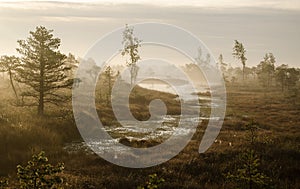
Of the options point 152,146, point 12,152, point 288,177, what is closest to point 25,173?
point 12,152

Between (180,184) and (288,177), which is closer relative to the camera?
(180,184)

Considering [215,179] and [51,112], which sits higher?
[51,112]

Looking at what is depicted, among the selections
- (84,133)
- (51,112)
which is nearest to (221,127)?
(84,133)

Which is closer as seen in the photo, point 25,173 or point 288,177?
point 25,173

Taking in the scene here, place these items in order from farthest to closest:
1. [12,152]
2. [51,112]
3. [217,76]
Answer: [217,76] → [51,112] → [12,152]

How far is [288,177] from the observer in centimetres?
1324

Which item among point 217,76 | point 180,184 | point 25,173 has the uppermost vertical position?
point 217,76

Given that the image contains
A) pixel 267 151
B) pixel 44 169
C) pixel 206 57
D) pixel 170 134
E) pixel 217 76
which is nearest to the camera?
pixel 44 169

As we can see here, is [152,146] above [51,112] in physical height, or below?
below

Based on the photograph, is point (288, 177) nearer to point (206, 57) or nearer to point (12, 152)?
point (12, 152)

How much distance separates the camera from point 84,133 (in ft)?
74.4

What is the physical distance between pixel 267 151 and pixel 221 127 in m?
11.4

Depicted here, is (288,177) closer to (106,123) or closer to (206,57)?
(106,123)

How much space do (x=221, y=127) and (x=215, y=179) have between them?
1596cm
